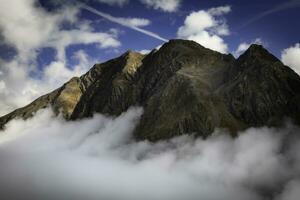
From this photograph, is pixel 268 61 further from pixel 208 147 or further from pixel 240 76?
pixel 208 147

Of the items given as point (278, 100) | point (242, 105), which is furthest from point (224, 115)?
point (278, 100)

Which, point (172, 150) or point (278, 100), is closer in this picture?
point (278, 100)

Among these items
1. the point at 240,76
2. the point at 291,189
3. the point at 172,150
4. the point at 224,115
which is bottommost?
the point at 291,189

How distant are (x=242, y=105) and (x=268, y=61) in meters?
25.5

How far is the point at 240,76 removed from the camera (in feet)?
636

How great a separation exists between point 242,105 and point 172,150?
39463 mm

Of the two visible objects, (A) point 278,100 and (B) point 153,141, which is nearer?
(A) point 278,100

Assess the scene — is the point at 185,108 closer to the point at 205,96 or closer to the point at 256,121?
the point at 205,96

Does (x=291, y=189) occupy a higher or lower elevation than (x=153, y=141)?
lower

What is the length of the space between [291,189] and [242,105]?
4715 cm

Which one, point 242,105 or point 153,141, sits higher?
point 242,105

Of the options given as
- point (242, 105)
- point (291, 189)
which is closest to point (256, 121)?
point (242, 105)

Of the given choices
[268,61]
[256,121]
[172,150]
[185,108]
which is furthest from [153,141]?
[268,61]

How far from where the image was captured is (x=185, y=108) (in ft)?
634
